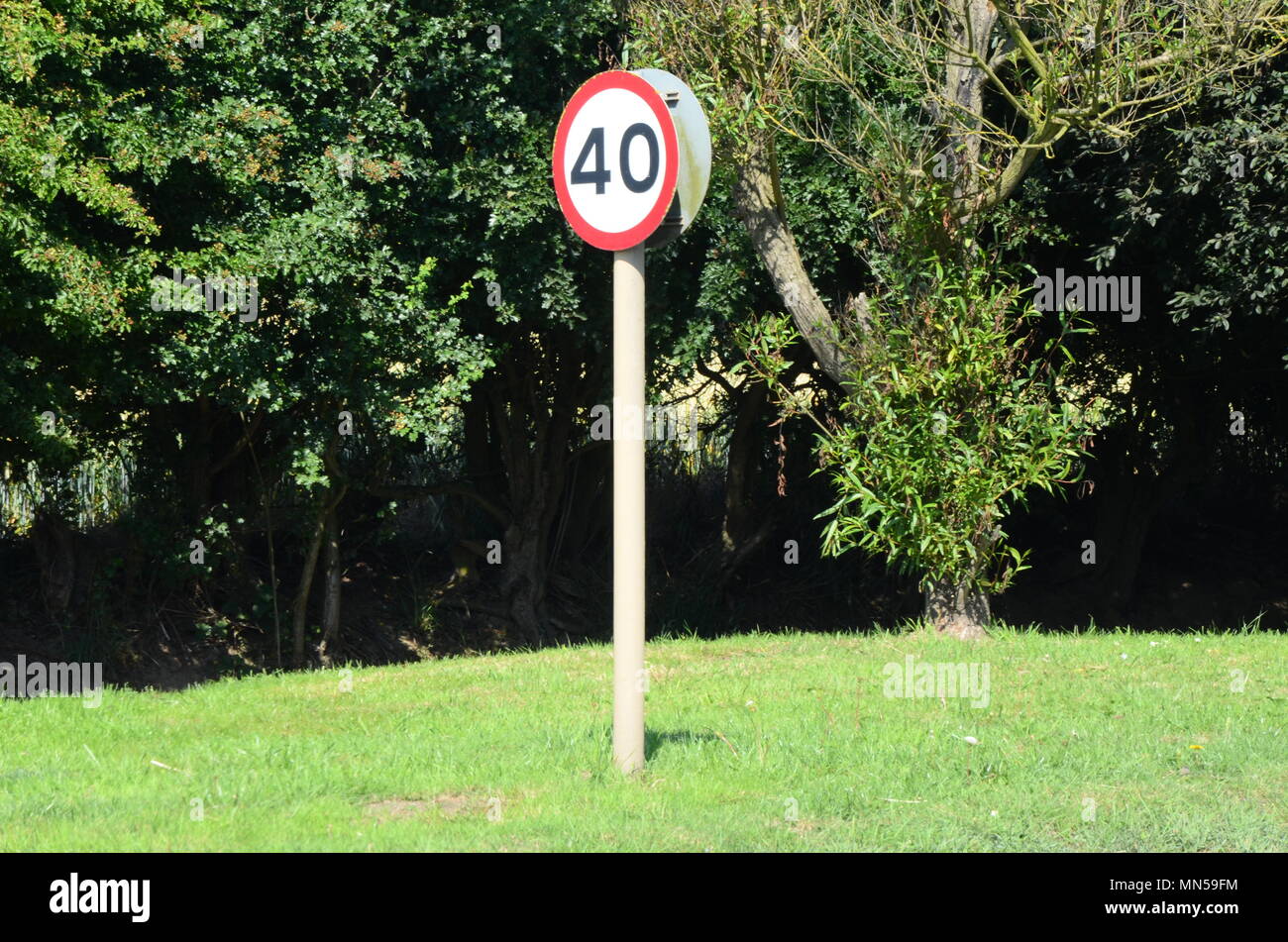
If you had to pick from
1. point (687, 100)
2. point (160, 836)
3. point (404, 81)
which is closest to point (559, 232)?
point (404, 81)

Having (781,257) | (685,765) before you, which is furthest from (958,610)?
(685,765)

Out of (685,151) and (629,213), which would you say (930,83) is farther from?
(629,213)

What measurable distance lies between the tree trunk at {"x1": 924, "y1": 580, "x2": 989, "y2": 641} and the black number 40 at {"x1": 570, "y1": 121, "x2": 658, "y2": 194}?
613cm

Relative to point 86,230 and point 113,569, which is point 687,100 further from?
point 113,569

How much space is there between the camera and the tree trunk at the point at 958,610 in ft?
36.4

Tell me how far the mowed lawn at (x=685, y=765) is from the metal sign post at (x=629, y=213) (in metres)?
0.59

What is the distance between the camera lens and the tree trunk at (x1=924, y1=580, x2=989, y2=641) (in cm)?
1111

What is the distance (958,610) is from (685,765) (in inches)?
216

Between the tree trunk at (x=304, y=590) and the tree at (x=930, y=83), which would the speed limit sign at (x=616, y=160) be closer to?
the tree at (x=930, y=83)

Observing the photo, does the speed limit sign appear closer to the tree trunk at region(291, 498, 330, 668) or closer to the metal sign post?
the metal sign post

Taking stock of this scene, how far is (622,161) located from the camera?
5895 millimetres

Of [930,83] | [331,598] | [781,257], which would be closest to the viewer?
[930,83]

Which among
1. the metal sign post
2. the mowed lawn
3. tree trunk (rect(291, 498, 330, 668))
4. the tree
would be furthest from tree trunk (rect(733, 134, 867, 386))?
tree trunk (rect(291, 498, 330, 668))

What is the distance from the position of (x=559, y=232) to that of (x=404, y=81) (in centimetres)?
203
